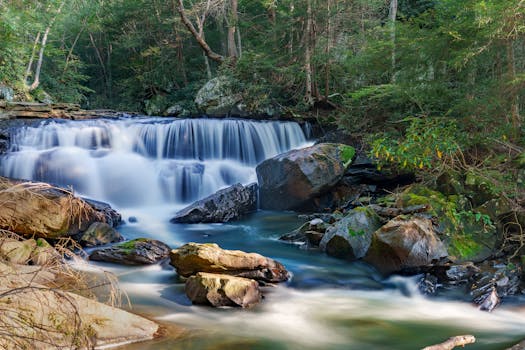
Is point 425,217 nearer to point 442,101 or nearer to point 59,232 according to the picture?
point 442,101

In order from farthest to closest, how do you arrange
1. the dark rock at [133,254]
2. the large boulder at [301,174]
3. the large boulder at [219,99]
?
the large boulder at [219,99] → the large boulder at [301,174] → the dark rock at [133,254]

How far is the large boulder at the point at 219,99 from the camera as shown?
16.9 m

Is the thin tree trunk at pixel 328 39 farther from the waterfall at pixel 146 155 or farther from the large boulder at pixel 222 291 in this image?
the large boulder at pixel 222 291

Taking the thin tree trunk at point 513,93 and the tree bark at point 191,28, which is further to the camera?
the tree bark at point 191,28

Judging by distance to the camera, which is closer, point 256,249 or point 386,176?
point 256,249

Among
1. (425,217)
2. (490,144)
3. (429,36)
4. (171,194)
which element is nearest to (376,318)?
(425,217)

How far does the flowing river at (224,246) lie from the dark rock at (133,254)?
7.4 inches

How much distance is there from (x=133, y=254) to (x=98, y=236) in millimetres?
1395

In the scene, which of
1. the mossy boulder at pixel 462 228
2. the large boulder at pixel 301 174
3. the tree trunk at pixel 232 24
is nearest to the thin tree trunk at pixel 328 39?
the large boulder at pixel 301 174

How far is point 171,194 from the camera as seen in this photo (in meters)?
11.6

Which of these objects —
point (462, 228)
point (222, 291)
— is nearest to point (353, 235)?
point (462, 228)

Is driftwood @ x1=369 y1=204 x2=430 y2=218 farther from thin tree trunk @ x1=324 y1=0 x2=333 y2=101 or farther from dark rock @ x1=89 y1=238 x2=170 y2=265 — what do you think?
thin tree trunk @ x1=324 y1=0 x2=333 y2=101

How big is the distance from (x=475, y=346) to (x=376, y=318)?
3.77 ft

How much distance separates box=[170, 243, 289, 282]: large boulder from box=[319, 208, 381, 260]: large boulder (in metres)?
1.31
